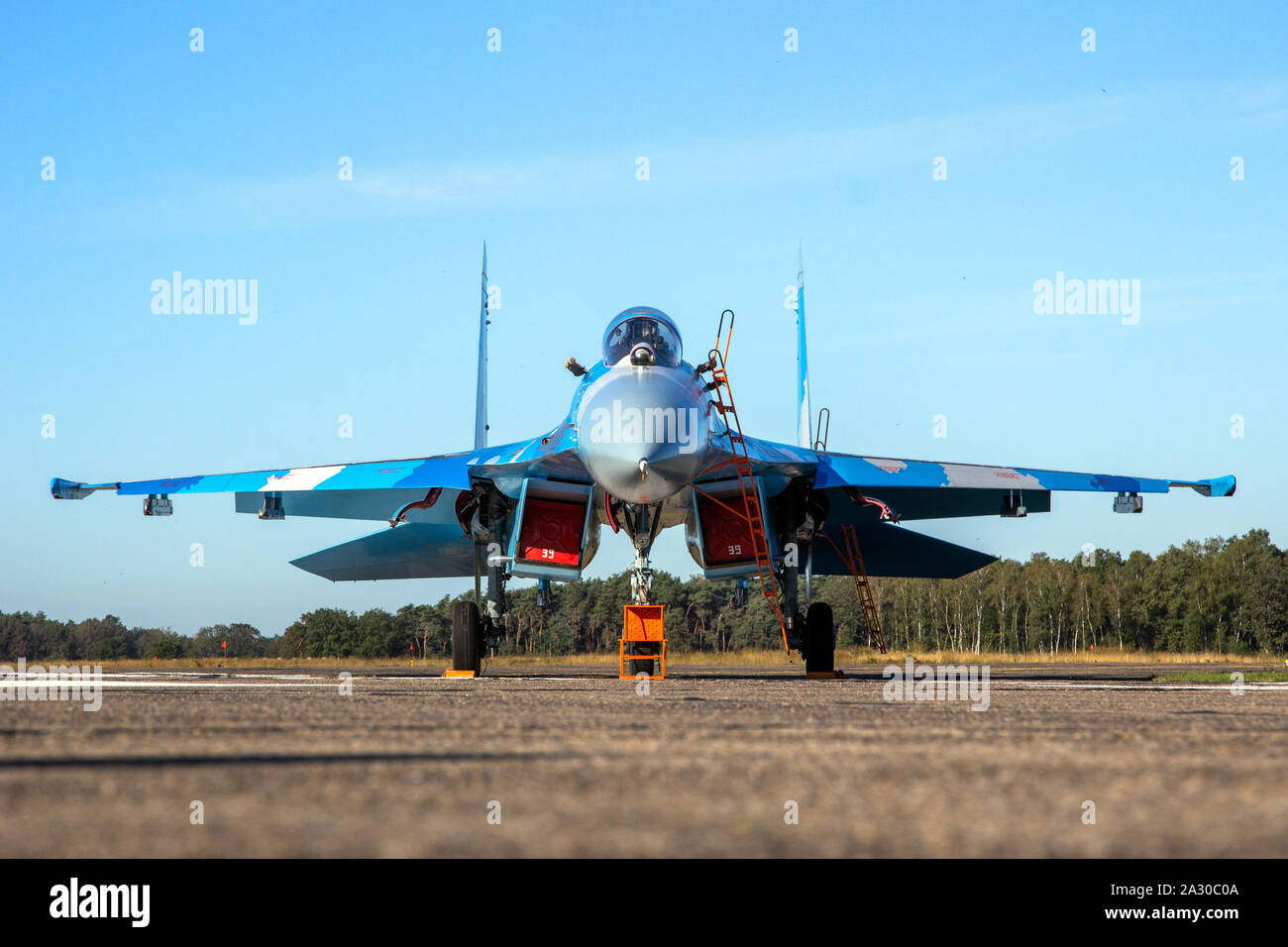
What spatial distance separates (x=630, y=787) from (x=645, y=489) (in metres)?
9.29

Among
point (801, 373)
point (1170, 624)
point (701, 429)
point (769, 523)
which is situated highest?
point (801, 373)

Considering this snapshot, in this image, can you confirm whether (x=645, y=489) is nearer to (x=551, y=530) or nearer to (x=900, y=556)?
(x=551, y=530)

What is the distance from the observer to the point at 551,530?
45.1ft

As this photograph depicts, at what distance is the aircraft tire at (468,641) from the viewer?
48.0 ft

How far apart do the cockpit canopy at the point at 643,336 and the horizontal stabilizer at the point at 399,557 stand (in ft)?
24.6

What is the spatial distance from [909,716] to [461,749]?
250 centimetres

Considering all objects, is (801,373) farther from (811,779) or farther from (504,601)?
(811,779)

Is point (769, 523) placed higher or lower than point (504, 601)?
higher

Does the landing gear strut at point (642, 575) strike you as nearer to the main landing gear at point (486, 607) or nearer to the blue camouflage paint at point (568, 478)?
the blue camouflage paint at point (568, 478)

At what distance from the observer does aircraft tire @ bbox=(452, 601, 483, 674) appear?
14617 millimetres

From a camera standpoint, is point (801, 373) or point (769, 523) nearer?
point (769, 523)

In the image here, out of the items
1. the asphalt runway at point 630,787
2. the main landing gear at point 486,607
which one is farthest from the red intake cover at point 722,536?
the asphalt runway at point 630,787

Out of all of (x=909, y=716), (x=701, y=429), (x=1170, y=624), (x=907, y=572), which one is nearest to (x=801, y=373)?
(x=907, y=572)
